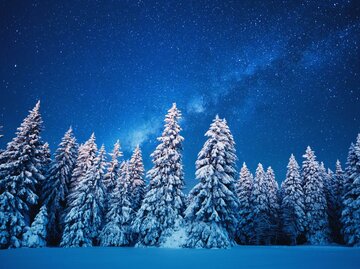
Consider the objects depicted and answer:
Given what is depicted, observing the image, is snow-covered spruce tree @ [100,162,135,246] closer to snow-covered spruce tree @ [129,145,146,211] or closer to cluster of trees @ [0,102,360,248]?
cluster of trees @ [0,102,360,248]

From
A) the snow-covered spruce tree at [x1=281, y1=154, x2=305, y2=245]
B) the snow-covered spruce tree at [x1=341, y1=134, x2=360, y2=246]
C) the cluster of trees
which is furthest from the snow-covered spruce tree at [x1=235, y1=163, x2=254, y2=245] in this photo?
the snow-covered spruce tree at [x1=341, y1=134, x2=360, y2=246]

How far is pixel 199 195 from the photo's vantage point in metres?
26.1

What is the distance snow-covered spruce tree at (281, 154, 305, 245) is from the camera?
43.0 metres

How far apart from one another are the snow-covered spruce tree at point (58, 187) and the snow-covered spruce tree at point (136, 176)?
8279mm

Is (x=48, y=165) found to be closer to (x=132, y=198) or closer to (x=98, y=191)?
(x=98, y=191)

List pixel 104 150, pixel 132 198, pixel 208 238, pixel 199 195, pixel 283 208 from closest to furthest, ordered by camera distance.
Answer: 1. pixel 208 238
2. pixel 199 195
3. pixel 104 150
4. pixel 132 198
5. pixel 283 208

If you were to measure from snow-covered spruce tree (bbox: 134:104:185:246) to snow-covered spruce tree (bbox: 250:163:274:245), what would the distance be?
1982cm

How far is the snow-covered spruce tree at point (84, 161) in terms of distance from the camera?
110 ft

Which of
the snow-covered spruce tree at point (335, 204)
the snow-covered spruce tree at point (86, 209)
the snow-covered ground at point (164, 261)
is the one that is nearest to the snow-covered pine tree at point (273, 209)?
the snow-covered spruce tree at point (335, 204)

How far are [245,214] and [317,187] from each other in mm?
12971

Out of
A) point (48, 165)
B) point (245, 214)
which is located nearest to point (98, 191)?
point (48, 165)

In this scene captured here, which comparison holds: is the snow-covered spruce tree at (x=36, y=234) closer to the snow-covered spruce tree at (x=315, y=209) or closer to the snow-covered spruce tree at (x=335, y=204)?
the snow-covered spruce tree at (x=315, y=209)

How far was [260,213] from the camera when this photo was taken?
4378cm

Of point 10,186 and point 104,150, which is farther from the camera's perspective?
point 104,150
